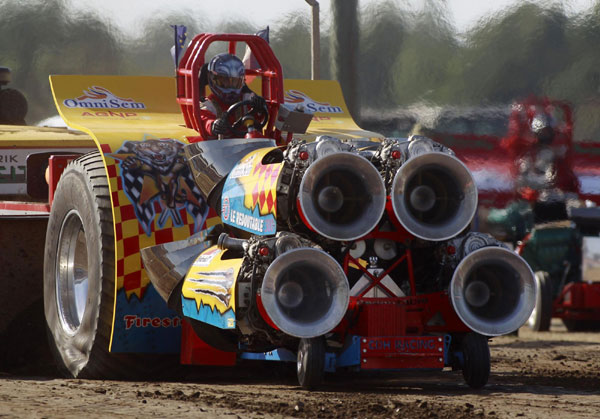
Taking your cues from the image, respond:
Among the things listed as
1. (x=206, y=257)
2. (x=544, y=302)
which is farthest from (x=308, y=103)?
(x=544, y=302)

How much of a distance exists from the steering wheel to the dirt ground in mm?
1541

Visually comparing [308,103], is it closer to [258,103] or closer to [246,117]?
[258,103]

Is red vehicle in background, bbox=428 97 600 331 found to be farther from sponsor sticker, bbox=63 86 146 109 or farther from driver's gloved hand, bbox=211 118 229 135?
driver's gloved hand, bbox=211 118 229 135

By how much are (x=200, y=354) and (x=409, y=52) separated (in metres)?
9.24

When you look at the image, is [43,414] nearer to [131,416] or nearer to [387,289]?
[131,416]

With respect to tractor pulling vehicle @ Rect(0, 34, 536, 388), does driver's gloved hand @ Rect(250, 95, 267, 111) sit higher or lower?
higher

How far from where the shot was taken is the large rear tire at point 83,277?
7504mm

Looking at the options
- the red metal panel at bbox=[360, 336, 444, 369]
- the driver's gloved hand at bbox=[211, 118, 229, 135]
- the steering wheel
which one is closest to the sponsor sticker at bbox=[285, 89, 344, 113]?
the steering wheel

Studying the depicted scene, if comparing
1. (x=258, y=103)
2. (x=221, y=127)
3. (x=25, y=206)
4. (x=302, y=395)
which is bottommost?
(x=302, y=395)

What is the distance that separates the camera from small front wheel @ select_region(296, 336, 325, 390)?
6652 millimetres

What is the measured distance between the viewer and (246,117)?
7.88 metres

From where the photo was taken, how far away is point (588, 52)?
15.8 m

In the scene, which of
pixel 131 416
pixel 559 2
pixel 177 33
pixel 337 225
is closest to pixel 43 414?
pixel 131 416

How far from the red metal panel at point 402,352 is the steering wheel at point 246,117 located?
6.19ft
